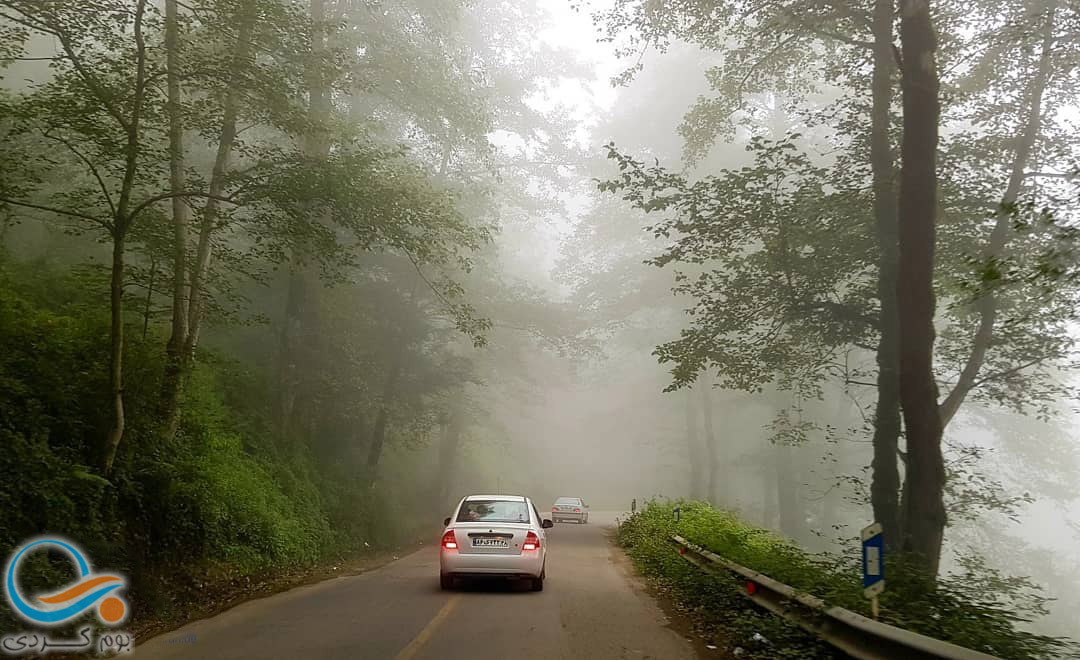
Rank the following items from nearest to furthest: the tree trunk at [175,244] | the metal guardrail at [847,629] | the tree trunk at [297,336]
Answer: the metal guardrail at [847,629], the tree trunk at [175,244], the tree trunk at [297,336]

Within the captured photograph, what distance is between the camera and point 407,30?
1995 centimetres

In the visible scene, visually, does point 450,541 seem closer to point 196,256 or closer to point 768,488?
point 196,256

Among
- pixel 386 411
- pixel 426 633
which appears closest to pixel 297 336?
pixel 386 411

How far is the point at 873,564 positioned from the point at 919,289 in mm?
5922

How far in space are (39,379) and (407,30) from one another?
14.1 metres

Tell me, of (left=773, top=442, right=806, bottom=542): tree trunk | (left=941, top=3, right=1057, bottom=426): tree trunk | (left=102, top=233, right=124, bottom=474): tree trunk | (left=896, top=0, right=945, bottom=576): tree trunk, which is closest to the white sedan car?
(left=102, top=233, right=124, bottom=474): tree trunk

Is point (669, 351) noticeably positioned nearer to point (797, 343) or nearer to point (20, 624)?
point (797, 343)

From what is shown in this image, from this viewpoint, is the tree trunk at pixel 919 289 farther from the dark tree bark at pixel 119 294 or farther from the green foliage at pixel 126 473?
the dark tree bark at pixel 119 294

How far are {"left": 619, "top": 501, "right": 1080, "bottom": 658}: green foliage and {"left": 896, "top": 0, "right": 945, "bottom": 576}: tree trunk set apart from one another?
0.99m

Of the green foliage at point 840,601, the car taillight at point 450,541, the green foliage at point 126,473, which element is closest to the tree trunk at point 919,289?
the green foliage at point 840,601

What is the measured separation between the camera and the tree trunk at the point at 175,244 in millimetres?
10758

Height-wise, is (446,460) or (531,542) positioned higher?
(446,460)

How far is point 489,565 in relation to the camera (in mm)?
11570
